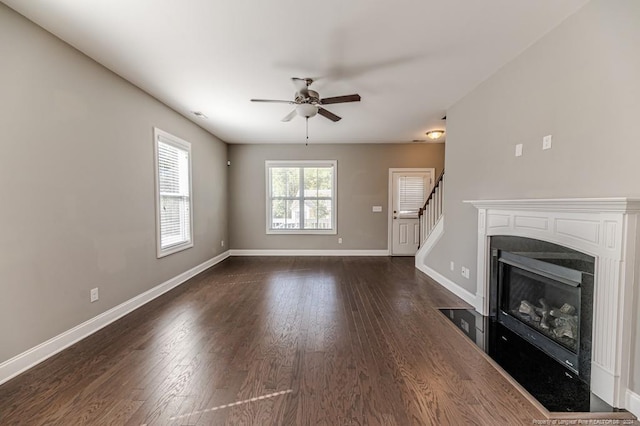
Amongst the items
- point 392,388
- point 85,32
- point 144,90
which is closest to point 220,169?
point 144,90

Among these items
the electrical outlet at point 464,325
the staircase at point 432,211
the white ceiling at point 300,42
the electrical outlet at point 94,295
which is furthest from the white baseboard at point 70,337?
the staircase at point 432,211

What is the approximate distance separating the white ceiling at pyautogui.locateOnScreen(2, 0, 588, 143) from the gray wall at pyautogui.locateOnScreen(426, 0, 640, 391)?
18cm

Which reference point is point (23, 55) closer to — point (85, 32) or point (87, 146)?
point (85, 32)

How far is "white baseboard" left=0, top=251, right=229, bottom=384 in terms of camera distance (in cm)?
201

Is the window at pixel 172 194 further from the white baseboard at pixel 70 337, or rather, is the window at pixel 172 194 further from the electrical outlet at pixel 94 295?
the electrical outlet at pixel 94 295

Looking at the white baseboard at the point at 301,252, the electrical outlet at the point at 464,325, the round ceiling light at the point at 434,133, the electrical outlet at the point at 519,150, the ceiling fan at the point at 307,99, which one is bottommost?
the electrical outlet at the point at 464,325

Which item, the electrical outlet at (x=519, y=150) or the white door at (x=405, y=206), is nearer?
the electrical outlet at (x=519, y=150)

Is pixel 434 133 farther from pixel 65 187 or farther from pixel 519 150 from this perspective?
pixel 65 187

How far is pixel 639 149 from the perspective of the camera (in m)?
1.67

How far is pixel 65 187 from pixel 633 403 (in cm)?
446

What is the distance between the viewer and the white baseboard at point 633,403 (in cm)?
163

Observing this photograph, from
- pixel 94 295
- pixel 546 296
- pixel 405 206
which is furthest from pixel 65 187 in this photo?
pixel 405 206

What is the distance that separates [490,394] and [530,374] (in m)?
0.48

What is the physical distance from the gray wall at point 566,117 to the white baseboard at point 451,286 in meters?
0.10
